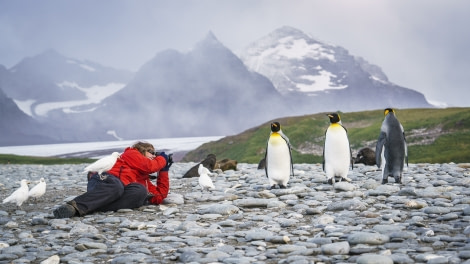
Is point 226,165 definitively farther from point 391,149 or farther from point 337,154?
point 391,149

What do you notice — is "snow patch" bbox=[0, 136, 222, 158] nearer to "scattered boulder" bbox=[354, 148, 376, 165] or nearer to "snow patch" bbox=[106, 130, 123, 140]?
"scattered boulder" bbox=[354, 148, 376, 165]

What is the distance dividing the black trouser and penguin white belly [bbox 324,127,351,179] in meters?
3.83

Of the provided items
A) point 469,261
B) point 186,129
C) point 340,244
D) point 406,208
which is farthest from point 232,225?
point 186,129

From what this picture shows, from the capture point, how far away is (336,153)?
366 inches

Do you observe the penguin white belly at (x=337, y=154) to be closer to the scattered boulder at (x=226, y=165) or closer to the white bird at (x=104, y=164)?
the white bird at (x=104, y=164)

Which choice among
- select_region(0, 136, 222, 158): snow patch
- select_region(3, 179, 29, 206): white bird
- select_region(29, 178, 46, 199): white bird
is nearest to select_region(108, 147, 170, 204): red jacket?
select_region(3, 179, 29, 206): white bird

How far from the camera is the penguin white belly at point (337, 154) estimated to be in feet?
30.5

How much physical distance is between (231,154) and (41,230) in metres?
31.7

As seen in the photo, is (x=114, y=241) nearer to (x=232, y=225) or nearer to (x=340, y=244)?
(x=232, y=225)

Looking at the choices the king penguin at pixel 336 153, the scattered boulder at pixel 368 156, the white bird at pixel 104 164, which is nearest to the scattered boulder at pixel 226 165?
the scattered boulder at pixel 368 156

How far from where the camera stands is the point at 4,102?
411 ft

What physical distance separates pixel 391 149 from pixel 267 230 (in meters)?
4.76

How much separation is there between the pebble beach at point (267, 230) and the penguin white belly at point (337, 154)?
93 cm

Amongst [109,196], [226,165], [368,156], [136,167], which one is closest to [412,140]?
[368,156]
